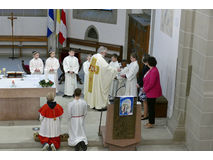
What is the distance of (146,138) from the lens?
7398mm

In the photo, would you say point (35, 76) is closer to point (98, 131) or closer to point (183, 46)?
point (98, 131)

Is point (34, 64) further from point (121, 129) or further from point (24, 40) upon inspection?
point (24, 40)

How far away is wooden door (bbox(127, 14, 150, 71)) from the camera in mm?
10102

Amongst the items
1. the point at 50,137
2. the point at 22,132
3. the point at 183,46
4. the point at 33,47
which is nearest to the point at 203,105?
the point at 183,46

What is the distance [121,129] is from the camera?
672 cm

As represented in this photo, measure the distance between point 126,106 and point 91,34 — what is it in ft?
28.8

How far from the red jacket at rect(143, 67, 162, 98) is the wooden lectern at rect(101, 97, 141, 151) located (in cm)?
103

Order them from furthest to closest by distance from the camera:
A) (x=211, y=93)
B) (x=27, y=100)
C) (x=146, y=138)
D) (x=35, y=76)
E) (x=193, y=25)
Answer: (x=35, y=76) → (x=27, y=100) → (x=146, y=138) → (x=193, y=25) → (x=211, y=93)

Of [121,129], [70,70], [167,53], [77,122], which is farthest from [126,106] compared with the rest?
[70,70]

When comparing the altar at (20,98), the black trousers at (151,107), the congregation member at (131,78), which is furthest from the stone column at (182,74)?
the altar at (20,98)

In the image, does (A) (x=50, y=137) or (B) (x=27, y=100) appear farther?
(B) (x=27, y=100)

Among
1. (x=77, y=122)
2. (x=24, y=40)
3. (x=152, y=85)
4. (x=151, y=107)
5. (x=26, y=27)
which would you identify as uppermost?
(x=26, y=27)

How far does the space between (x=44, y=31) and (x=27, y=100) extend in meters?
7.64

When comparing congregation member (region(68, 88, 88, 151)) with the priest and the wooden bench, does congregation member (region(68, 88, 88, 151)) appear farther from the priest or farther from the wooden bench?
the wooden bench
